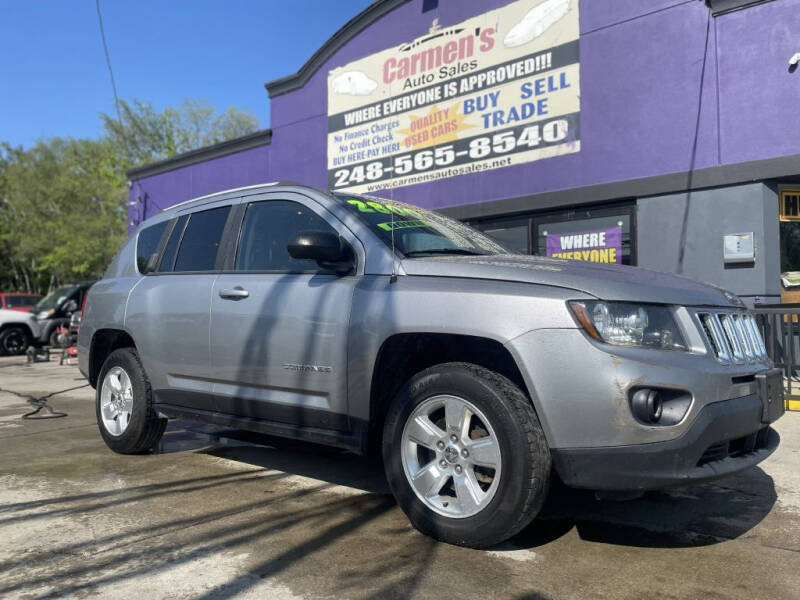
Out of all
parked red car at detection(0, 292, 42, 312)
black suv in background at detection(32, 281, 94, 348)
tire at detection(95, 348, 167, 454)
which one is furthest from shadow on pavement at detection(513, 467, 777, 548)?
parked red car at detection(0, 292, 42, 312)

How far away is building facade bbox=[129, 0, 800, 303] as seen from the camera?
28.9 feet

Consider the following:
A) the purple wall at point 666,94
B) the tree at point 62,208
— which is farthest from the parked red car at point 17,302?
the tree at point 62,208

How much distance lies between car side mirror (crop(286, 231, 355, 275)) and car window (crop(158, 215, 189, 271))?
1.70 m

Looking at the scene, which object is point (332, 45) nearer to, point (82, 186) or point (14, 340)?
point (14, 340)

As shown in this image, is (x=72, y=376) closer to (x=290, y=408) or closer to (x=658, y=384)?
(x=290, y=408)

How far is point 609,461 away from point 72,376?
11.1 metres

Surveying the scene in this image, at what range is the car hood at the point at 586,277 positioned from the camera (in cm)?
283

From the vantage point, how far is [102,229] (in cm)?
3147

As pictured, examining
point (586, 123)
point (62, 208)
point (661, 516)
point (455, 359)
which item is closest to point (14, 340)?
point (586, 123)

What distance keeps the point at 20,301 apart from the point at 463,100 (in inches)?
530

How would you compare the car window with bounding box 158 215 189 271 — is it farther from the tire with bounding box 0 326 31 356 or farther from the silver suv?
the tire with bounding box 0 326 31 356

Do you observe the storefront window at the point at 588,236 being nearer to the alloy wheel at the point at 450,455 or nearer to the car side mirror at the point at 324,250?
the car side mirror at the point at 324,250

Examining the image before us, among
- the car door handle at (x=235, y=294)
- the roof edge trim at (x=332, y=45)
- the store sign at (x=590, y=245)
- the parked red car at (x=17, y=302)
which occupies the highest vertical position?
the roof edge trim at (x=332, y=45)

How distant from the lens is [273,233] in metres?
4.21
